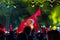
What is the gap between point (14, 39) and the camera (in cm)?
468

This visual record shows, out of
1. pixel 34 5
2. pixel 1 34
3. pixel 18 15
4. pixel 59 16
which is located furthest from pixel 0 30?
pixel 59 16

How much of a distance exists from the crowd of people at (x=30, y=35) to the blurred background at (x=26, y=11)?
0.13m

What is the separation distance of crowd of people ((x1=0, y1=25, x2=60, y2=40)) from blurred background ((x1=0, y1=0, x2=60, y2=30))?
0.13 metres

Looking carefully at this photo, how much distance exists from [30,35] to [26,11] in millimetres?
419

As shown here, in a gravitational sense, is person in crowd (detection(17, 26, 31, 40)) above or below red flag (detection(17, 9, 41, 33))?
below

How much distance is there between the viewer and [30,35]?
184 inches

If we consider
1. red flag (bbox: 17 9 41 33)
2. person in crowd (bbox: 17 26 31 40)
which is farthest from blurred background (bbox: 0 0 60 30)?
person in crowd (bbox: 17 26 31 40)

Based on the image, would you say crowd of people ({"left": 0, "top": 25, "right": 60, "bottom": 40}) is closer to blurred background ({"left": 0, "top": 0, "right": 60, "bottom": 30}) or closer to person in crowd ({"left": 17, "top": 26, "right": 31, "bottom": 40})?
person in crowd ({"left": 17, "top": 26, "right": 31, "bottom": 40})

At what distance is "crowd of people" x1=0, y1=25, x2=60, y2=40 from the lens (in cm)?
465

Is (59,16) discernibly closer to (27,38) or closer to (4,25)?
(27,38)

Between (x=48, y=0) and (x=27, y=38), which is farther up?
(x=48, y=0)

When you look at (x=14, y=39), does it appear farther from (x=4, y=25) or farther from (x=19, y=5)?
(x=19, y=5)

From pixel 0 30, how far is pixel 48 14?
0.89 meters

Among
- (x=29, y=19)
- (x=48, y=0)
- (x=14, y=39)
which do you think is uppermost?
(x=48, y=0)
